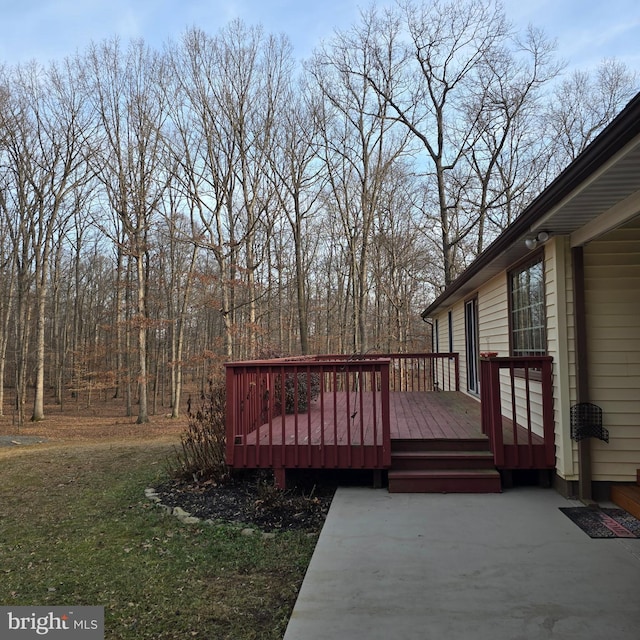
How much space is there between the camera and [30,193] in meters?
15.3

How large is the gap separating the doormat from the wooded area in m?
10.2

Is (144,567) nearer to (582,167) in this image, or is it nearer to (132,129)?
(582,167)

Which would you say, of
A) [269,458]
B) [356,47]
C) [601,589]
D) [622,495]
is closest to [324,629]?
[601,589]

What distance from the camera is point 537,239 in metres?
4.05

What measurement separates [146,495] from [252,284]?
377 inches

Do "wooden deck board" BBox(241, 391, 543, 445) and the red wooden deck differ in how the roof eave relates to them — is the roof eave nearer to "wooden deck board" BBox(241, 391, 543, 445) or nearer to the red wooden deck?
the red wooden deck

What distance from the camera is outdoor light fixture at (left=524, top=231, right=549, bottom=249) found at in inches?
156

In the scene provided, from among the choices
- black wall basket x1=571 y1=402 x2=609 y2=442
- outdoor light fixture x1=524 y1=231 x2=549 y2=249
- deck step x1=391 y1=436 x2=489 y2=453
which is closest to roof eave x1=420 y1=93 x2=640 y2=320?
outdoor light fixture x1=524 y1=231 x2=549 y2=249

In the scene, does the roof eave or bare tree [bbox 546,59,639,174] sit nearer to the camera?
the roof eave

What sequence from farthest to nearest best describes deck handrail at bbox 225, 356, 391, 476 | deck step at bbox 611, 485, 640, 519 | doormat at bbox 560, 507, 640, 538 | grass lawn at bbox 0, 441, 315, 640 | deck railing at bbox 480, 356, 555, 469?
deck handrail at bbox 225, 356, 391, 476 → deck railing at bbox 480, 356, 555, 469 → deck step at bbox 611, 485, 640, 519 → doormat at bbox 560, 507, 640, 538 → grass lawn at bbox 0, 441, 315, 640

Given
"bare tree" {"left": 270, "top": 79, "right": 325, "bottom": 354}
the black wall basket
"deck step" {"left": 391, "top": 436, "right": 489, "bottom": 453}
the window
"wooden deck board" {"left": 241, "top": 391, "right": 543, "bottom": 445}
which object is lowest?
"deck step" {"left": 391, "top": 436, "right": 489, "bottom": 453}

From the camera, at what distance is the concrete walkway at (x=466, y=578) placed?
215 centimetres

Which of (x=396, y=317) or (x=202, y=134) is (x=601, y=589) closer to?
(x=202, y=134)

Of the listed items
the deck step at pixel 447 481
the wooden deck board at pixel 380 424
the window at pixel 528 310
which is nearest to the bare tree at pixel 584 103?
the wooden deck board at pixel 380 424
